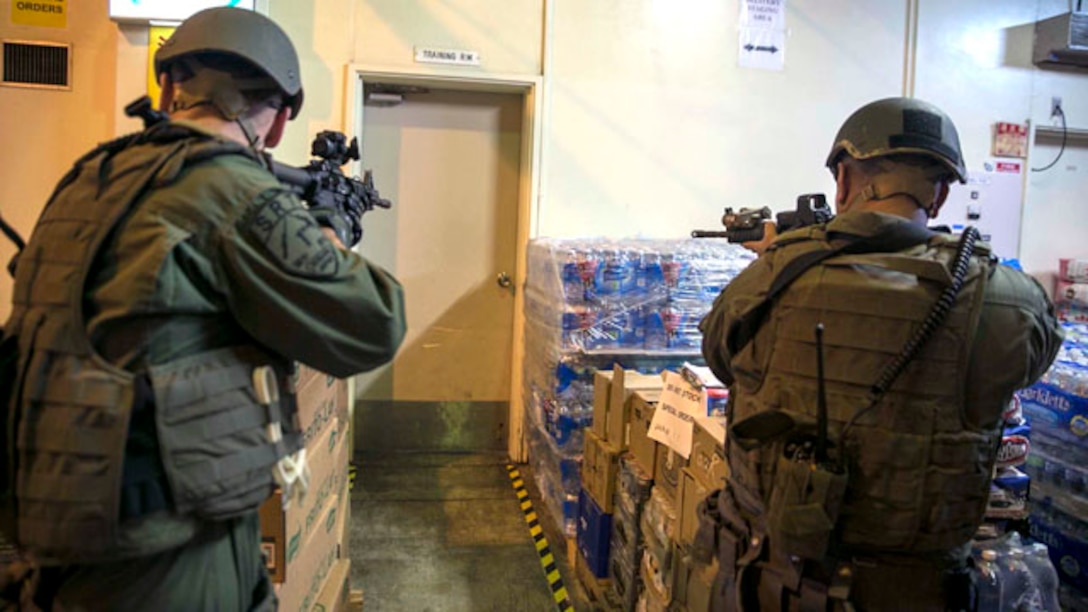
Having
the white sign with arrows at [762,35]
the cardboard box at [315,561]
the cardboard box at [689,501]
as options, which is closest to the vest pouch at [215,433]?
the cardboard box at [315,561]

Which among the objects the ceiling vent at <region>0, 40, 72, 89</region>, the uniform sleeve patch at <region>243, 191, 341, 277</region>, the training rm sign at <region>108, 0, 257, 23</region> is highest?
the training rm sign at <region>108, 0, 257, 23</region>

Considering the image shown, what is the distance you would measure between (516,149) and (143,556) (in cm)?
397

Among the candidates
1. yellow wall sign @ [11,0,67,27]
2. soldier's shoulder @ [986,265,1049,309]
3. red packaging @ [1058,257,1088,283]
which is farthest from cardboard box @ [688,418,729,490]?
red packaging @ [1058,257,1088,283]

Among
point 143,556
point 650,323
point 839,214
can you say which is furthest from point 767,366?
point 650,323

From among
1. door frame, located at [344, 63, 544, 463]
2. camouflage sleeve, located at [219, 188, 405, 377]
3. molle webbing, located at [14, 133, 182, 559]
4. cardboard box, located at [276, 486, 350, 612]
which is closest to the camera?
molle webbing, located at [14, 133, 182, 559]

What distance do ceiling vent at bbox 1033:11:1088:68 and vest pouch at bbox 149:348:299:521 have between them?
5613 millimetres

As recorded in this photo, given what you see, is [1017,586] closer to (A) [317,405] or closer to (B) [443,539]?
(A) [317,405]

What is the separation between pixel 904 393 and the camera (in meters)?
1.43

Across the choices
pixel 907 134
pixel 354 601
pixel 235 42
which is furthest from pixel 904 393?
pixel 354 601

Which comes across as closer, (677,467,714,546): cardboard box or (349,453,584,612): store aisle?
(677,467,714,546): cardboard box

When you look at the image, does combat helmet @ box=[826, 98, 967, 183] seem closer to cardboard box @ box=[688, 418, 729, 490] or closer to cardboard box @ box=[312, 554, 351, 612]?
cardboard box @ box=[688, 418, 729, 490]

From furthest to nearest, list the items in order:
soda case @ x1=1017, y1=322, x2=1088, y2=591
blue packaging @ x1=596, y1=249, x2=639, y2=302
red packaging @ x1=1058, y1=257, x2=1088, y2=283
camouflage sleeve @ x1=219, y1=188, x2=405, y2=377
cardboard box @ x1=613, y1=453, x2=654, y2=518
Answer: red packaging @ x1=1058, y1=257, x2=1088, y2=283 < blue packaging @ x1=596, y1=249, x2=639, y2=302 < soda case @ x1=1017, y1=322, x2=1088, y2=591 < cardboard box @ x1=613, y1=453, x2=654, y2=518 < camouflage sleeve @ x1=219, y1=188, x2=405, y2=377

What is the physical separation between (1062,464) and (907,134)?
2492 millimetres

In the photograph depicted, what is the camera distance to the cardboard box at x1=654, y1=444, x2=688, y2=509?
2.39 m
